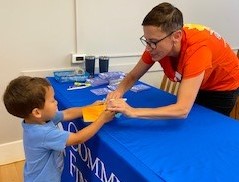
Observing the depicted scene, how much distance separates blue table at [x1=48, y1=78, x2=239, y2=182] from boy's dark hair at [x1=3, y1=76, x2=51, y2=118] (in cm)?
30

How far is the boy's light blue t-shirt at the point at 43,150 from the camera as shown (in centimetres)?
107

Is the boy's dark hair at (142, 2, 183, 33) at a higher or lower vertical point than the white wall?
higher

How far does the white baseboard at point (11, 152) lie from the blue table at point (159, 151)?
87cm

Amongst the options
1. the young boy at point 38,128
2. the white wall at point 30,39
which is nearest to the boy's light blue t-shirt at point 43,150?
the young boy at point 38,128

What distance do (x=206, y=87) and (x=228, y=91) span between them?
13 cm

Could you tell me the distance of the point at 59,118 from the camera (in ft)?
4.31

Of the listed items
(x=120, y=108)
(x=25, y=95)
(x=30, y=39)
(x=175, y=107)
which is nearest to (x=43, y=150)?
(x=25, y=95)

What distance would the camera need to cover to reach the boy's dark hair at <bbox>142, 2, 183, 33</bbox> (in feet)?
3.97

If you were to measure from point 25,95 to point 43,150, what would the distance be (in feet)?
0.77

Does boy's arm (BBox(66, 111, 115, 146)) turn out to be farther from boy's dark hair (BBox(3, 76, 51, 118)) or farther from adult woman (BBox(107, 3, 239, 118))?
boy's dark hair (BBox(3, 76, 51, 118))

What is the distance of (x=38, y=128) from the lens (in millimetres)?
1082

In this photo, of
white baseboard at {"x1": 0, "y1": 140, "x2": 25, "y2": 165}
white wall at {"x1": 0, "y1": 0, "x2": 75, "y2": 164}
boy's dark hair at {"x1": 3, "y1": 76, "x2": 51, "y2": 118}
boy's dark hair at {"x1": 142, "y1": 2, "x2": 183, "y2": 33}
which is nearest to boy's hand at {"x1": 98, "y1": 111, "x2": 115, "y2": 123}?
boy's dark hair at {"x1": 3, "y1": 76, "x2": 51, "y2": 118}

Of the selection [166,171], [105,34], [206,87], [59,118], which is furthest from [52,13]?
[166,171]

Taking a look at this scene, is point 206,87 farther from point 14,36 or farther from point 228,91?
point 14,36
